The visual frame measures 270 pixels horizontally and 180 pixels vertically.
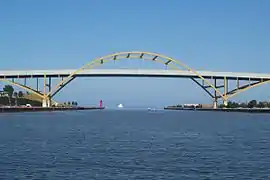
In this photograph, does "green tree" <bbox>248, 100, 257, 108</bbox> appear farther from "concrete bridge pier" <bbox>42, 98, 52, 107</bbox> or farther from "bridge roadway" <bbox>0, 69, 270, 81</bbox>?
"concrete bridge pier" <bbox>42, 98, 52, 107</bbox>

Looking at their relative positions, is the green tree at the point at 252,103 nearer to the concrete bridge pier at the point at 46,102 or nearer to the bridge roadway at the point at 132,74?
the bridge roadway at the point at 132,74

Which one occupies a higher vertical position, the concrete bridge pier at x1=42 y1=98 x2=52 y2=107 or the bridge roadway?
the bridge roadway

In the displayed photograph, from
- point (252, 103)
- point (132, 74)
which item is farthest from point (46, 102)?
point (252, 103)

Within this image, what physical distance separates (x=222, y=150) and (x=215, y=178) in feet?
30.4

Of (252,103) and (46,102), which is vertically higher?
(46,102)

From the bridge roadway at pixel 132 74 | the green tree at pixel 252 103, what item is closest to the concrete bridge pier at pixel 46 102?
the bridge roadway at pixel 132 74

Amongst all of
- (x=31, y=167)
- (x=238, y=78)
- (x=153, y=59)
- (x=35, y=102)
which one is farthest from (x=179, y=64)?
(x=31, y=167)

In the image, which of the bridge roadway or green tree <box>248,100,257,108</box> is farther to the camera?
green tree <box>248,100,257,108</box>

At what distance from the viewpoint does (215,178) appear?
17.3m

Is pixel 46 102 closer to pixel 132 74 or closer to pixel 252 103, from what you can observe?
pixel 132 74

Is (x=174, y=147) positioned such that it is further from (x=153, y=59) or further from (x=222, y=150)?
(x=153, y=59)

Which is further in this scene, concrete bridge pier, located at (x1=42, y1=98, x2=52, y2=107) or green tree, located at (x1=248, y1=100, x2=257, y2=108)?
green tree, located at (x1=248, y1=100, x2=257, y2=108)

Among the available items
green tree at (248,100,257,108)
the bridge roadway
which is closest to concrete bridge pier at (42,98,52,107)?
the bridge roadway

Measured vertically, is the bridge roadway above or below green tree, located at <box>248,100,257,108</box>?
above
